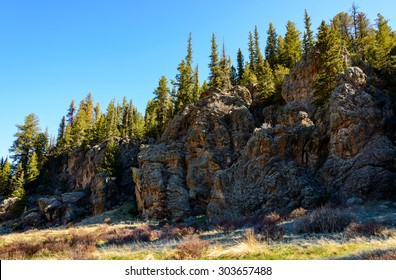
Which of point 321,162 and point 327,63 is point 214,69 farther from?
point 321,162

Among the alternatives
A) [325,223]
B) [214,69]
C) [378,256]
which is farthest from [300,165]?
[214,69]

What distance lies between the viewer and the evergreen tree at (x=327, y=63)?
32938 millimetres

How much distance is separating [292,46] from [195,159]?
127 ft

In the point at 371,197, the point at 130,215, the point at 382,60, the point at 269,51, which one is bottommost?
the point at 130,215

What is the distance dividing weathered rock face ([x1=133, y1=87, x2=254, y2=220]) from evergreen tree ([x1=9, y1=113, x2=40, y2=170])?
48.0 m

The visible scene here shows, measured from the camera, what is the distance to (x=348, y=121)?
23.6 m

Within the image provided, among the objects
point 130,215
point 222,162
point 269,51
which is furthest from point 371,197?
point 269,51

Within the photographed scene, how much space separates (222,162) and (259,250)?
96.1ft

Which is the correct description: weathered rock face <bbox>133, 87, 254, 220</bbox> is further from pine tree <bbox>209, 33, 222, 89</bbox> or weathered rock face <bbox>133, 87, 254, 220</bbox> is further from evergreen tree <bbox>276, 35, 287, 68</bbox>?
evergreen tree <bbox>276, 35, 287, 68</bbox>

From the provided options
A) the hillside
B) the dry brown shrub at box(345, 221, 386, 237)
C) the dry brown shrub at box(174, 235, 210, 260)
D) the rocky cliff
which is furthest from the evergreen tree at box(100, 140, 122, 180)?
the dry brown shrub at box(345, 221, 386, 237)

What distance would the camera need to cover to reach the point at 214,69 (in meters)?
58.8

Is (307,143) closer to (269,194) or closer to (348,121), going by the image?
(348,121)

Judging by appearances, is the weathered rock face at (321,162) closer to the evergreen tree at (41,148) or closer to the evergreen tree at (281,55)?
the evergreen tree at (281,55)

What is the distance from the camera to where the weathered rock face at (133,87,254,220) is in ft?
126
